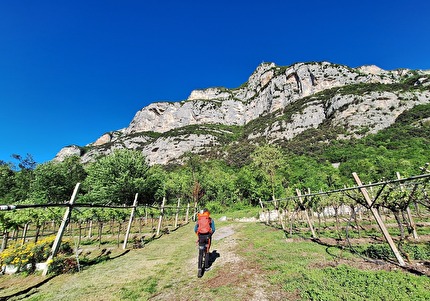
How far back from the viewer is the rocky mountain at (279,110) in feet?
244

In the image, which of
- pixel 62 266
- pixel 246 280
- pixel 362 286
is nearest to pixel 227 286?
pixel 246 280

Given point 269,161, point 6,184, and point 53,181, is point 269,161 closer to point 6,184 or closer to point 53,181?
point 53,181

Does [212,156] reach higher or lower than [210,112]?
lower

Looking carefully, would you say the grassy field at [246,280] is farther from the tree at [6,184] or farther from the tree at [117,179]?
the tree at [6,184]

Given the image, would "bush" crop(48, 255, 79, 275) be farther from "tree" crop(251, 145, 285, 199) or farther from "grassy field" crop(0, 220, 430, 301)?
"tree" crop(251, 145, 285, 199)

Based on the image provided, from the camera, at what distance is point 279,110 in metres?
112

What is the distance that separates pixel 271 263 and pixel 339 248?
338cm

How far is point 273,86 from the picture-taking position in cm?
12219

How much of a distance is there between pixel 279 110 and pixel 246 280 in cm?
11416

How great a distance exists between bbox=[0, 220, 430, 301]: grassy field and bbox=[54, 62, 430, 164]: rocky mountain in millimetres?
47863

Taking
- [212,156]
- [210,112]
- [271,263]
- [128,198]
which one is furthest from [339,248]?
[210,112]

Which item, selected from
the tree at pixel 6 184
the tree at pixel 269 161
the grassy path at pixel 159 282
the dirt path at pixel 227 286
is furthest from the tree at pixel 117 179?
the tree at pixel 6 184

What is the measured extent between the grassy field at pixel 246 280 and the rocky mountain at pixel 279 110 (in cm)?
4786

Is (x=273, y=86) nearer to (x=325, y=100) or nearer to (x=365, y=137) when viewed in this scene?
(x=325, y=100)
